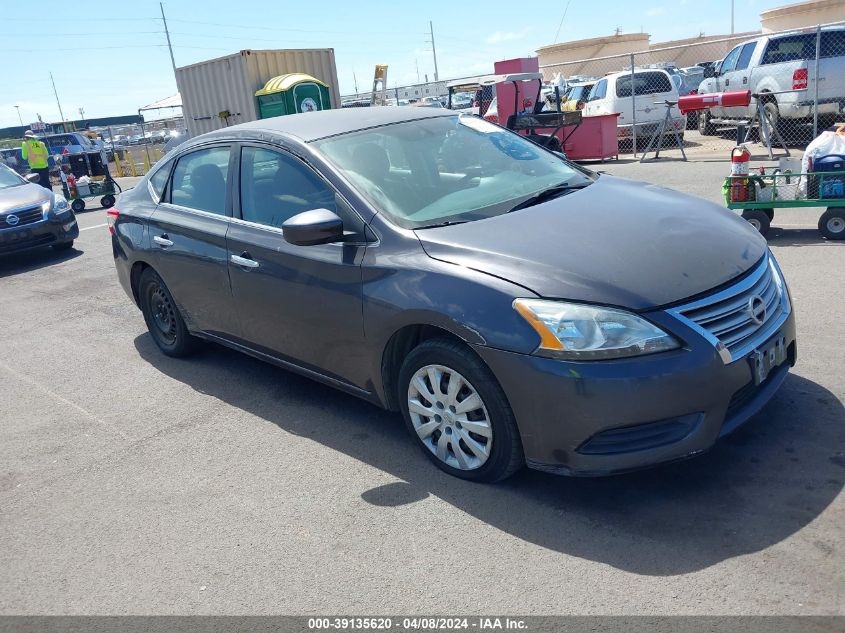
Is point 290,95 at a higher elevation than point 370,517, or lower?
higher

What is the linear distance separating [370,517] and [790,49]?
14.2 m

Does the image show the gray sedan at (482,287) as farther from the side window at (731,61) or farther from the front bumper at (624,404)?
the side window at (731,61)

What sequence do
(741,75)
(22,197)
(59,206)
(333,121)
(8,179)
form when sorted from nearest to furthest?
(333,121)
(22,197)
(59,206)
(8,179)
(741,75)

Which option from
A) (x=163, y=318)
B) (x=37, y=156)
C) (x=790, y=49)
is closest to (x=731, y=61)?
(x=790, y=49)

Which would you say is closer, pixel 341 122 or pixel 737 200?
pixel 341 122

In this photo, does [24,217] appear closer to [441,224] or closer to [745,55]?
[441,224]

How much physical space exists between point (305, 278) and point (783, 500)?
254 centimetres

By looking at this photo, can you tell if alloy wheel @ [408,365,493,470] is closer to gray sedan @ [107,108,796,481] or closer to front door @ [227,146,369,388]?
gray sedan @ [107,108,796,481]

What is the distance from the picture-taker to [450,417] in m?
3.50

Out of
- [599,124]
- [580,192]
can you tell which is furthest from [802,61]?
[580,192]

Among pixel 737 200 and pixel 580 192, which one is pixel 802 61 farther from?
pixel 580 192

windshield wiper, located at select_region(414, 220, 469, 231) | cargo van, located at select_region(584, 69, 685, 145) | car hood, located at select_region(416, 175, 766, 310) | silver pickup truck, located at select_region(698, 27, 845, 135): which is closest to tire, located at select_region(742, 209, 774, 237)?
car hood, located at select_region(416, 175, 766, 310)

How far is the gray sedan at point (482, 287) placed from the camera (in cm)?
302

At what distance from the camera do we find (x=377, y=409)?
4562 mm
